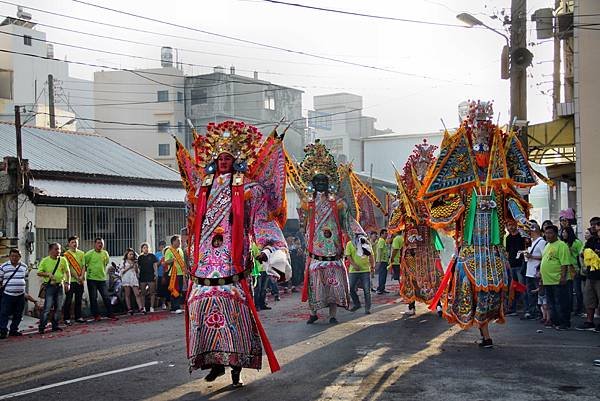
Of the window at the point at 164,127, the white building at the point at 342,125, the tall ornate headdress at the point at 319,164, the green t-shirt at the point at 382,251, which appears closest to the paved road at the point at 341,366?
the tall ornate headdress at the point at 319,164

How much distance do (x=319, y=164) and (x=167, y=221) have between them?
10764 millimetres

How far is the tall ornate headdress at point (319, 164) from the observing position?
536 inches

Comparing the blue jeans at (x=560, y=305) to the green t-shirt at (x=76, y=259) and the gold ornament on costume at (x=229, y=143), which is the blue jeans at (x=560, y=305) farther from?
the green t-shirt at (x=76, y=259)

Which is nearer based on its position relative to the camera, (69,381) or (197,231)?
(197,231)

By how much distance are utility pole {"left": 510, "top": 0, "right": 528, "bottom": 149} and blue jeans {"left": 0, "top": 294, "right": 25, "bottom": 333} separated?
10171 mm

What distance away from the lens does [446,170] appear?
10375 millimetres

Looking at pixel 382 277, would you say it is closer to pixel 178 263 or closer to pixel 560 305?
pixel 178 263

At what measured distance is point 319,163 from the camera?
1362 centimetres

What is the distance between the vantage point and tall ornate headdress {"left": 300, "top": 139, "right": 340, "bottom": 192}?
13.6m

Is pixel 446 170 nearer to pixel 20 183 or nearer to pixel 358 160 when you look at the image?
pixel 20 183

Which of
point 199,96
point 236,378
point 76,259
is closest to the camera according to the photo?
point 236,378

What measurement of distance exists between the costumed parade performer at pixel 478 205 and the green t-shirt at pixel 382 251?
470 inches

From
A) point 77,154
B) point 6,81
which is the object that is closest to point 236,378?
point 77,154

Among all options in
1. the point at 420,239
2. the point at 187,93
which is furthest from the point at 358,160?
the point at 420,239
